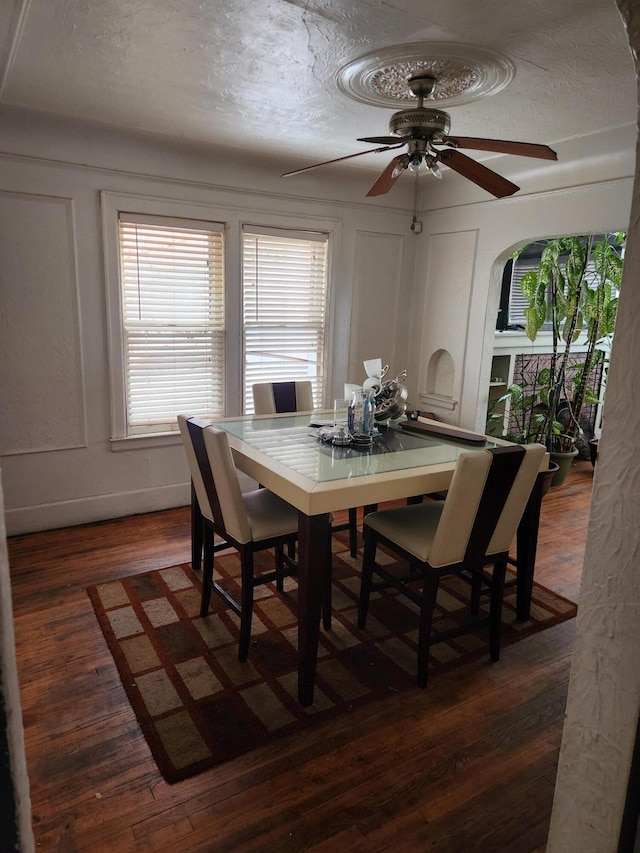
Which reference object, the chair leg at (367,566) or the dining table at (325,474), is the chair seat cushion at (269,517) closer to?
the dining table at (325,474)

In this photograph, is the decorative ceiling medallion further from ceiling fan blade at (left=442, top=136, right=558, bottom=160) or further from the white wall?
the white wall

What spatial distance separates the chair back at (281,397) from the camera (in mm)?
3539

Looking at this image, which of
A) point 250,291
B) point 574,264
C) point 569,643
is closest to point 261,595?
point 569,643

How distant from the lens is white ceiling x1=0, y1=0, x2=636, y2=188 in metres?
1.88

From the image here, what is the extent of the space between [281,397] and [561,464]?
8.50 ft

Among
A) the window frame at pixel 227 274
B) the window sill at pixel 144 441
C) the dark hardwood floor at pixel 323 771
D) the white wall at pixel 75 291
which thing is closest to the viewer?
the dark hardwood floor at pixel 323 771

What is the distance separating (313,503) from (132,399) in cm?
226

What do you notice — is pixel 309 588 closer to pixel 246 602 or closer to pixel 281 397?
pixel 246 602

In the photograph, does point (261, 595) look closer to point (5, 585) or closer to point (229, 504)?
point (229, 504)

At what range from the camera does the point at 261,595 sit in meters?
2.97

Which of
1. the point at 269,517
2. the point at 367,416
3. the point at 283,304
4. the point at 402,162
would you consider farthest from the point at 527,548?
the point at 283,304

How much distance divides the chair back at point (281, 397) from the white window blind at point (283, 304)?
0.69 meters

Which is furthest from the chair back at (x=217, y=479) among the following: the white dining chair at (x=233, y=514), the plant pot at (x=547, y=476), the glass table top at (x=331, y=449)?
the plant pot at (x=547, y=476)

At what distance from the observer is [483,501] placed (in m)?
2.22
